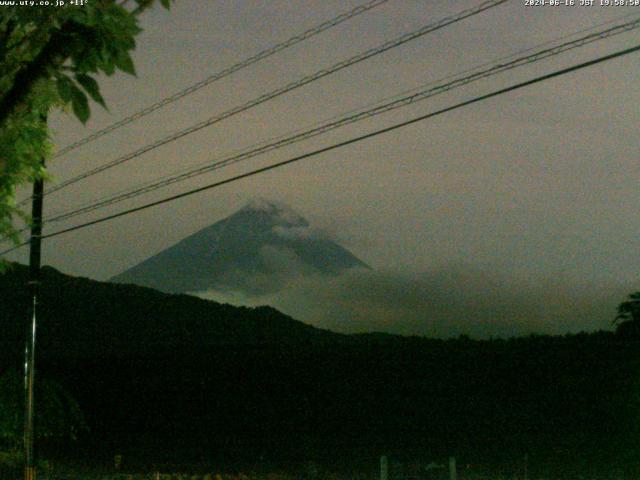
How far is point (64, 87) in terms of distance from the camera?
4.36 metres

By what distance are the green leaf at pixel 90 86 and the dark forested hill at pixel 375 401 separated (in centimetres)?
1755

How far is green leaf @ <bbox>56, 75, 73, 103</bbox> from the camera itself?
4.34 m

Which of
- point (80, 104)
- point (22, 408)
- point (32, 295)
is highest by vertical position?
point (32, 295)

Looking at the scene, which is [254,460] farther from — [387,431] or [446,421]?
[446,421]

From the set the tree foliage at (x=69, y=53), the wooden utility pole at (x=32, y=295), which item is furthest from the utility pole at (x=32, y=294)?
the tree foliage at (x=69, y=53)

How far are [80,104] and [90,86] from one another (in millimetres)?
97

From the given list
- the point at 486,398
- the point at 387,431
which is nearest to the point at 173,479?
the point at 387,431

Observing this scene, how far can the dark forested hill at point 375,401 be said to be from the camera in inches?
851

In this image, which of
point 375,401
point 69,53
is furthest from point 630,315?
point 69,53

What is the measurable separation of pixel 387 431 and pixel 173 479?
6333 millimetres

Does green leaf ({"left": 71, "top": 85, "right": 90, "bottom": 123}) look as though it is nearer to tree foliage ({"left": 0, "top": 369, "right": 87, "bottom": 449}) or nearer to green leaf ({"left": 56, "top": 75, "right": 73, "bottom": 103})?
green leaf ({"left": 56, "top": 75, "right": 73, "bottom": 103})

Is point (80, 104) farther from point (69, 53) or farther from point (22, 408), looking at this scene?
point (22, 408)

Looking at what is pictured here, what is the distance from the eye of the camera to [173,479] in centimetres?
2011

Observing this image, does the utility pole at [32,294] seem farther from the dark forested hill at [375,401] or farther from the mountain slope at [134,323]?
the mountain slope at [134,323]
